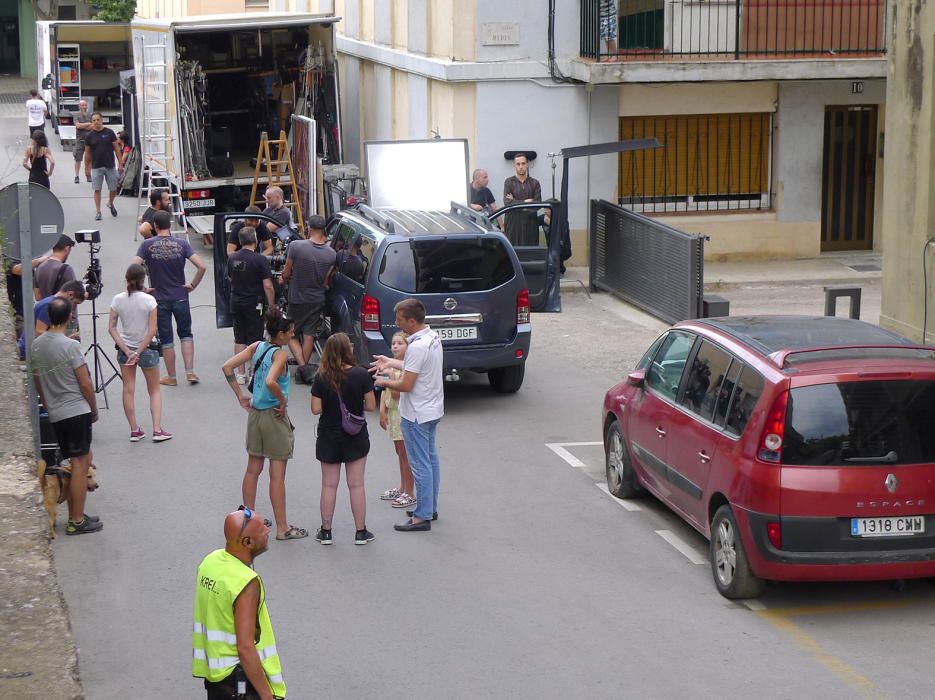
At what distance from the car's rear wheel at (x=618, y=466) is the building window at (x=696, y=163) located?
1111 centimetres

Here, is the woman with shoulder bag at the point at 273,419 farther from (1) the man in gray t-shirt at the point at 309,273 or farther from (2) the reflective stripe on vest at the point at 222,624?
(1) the man in gray t-shirt at the point at 309,273

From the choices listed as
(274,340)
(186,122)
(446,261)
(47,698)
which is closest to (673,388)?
(274,340)

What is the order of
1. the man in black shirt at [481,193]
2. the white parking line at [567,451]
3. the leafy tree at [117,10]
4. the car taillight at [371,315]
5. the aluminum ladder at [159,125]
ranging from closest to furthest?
1. the white parking line at [567,451]
2. the car taillight at [371,315]
3. the man in black shirt at [481,193]
4. the aluminum ladder at [159,125]
5. the leafy tree at [117,10]

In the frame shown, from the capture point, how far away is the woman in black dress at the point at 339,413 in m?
9.17

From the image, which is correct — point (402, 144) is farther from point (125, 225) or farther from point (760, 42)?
point (125, 225)

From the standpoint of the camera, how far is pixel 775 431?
7.89 m

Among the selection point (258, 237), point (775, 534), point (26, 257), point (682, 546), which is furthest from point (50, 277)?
point (775, 534)

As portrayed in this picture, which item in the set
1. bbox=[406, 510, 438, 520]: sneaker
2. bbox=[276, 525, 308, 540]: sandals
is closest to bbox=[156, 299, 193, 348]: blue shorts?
bbox=[276, 525, 308, 540]: sandals

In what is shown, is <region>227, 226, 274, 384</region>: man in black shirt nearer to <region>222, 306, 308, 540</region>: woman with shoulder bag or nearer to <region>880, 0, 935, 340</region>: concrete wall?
<region>222, 306, 308, 540</region>: woman with shoulder bag

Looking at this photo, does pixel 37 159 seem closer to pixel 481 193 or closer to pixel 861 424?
pixel 481 193

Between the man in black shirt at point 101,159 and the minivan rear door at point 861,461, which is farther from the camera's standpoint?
the man in black shirt at point 101,159

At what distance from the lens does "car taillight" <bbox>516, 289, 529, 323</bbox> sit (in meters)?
13.2

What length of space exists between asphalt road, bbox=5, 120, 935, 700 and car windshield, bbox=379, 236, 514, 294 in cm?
141

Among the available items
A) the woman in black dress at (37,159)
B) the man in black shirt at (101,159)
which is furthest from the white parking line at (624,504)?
the man in black shirt at (101,159)
